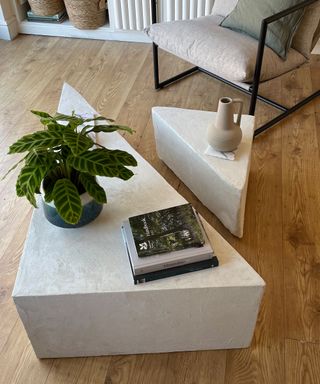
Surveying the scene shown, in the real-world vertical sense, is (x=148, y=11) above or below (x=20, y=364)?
above

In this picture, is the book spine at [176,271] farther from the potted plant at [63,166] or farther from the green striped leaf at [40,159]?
the green striped leaf at [40,159]

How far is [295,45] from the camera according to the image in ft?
7.04

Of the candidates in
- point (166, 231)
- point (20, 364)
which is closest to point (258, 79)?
point (166, 231)

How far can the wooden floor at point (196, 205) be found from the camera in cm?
132

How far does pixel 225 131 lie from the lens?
4.93 ft

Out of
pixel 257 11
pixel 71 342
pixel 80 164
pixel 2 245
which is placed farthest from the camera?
pixel 257 11

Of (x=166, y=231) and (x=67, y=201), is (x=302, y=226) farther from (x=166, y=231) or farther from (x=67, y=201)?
(x=67, y=201)

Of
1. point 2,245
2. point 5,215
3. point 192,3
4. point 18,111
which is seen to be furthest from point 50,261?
point 192,3

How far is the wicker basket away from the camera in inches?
117

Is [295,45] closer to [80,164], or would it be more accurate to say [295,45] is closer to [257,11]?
[257,11]

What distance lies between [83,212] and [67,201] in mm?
140

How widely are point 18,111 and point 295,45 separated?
1.53m

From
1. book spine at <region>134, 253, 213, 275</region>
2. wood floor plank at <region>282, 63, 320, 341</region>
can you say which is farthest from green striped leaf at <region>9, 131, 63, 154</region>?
wood floor plank at <region>282, 63, 320, 341</region>

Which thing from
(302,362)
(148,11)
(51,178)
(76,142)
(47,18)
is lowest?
(302,362)
